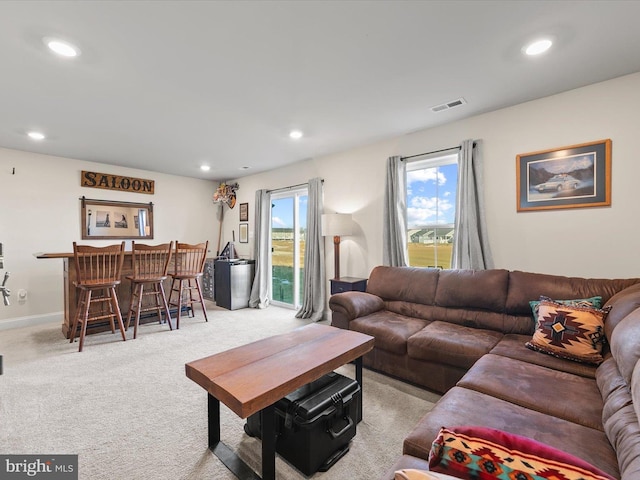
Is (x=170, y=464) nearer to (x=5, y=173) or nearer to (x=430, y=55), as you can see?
(x=430, y=55)

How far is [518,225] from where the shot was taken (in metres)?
2.83

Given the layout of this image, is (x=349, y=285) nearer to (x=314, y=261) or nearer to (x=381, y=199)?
(x=314, y=261)

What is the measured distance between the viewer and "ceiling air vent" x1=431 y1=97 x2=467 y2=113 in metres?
2.74

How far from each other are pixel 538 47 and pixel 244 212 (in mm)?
5054

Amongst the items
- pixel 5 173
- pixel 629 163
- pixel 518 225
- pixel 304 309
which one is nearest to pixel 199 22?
pixel 518 225

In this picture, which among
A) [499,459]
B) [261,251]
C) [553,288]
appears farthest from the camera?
[261,251]

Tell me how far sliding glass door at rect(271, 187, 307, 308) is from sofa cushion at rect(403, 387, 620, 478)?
12.5 feet

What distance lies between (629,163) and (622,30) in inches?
40.9

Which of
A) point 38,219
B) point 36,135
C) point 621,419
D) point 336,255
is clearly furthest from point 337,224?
point 38,219

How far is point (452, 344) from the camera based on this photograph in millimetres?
2170

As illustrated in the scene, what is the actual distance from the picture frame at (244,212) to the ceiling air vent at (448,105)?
13.2ft

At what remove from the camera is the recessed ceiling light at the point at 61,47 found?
1879mm

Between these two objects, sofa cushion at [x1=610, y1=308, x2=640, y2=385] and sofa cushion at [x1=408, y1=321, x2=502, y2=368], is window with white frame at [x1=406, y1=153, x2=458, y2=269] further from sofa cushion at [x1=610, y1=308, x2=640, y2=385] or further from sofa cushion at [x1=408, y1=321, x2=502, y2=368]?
sofa cushion at [x1=610, y1=308, x2=640, y2=385]

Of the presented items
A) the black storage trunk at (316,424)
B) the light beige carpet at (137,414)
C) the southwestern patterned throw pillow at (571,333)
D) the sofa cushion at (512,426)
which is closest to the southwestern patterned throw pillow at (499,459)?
the sofa cushion at (512,426)
